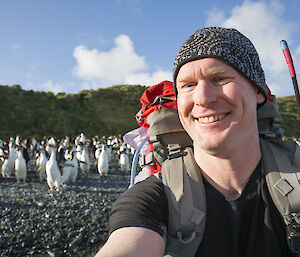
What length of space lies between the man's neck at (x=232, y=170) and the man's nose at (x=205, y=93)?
32cm

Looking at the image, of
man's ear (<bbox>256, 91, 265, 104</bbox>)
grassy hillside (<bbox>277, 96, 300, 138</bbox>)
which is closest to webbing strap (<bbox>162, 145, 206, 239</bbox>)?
man's ear (<bbox>256, 91, 265, 104</bbox>)

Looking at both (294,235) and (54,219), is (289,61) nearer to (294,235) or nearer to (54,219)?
(294,235)

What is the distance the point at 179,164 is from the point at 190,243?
0.46 meters

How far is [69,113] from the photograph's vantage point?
41.5 metres

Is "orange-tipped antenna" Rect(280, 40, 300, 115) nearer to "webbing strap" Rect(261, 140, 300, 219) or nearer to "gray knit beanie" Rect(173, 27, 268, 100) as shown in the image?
"gray knit beanie" Rect(173, 27, 268, 100)

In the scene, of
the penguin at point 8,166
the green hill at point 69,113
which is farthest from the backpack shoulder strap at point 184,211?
the green hill at point 69,113

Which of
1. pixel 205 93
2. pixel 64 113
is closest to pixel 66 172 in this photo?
pixel 205 93

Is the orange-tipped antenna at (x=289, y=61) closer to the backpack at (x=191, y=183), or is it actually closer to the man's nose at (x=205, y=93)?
the backpack at (x=191, y=183)

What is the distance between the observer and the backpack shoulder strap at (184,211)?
1.35 metres

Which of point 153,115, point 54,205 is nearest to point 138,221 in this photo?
point 153,115

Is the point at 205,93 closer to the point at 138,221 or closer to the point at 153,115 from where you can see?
the point at 153,115

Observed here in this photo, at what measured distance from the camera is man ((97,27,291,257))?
1.36 meters

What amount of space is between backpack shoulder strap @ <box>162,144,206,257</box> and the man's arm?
9 centimetres

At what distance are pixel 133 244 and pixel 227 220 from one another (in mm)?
553
